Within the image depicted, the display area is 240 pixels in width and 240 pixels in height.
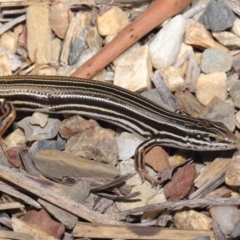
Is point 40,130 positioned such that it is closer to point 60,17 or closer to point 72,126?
point 72,126

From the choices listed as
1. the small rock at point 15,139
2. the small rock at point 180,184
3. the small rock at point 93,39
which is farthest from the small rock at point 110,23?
the small rock at point 180,184

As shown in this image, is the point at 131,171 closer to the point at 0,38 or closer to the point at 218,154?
the point at 218,154

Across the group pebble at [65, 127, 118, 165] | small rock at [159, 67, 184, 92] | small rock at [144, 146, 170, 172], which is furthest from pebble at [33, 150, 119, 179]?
small rock at [159, 67, 184, 92]

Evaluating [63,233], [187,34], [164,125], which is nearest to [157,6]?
[187,34]

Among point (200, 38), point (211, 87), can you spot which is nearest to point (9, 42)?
point (200, 38)

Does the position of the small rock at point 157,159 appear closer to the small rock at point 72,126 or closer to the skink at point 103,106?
the skink at point 103,106

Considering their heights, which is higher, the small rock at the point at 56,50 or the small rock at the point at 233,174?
the small rock at the point at 56,50
